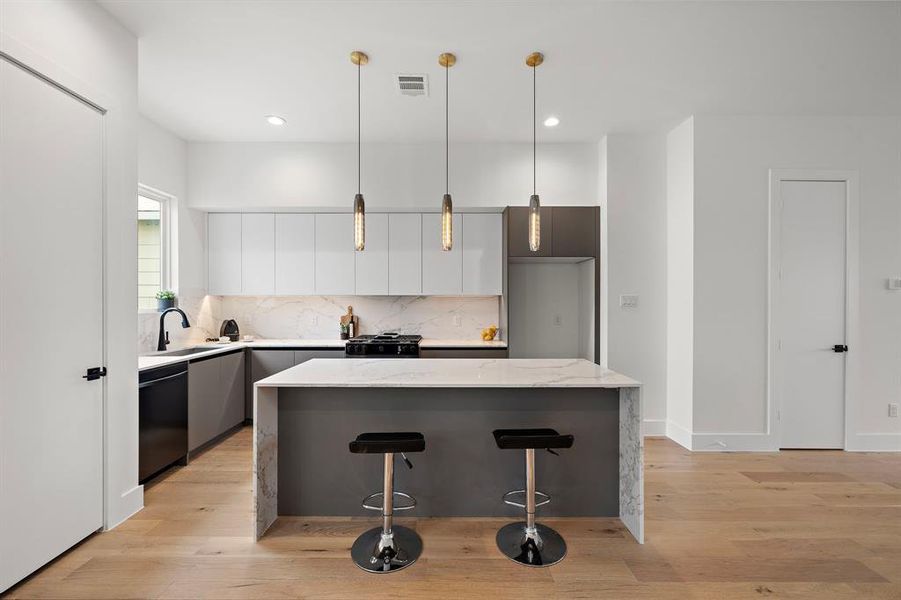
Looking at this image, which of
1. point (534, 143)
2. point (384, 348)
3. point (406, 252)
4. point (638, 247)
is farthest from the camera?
point (406, 252)

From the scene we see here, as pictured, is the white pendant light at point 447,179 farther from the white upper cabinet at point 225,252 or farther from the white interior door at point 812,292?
the white interior door at point 812,292

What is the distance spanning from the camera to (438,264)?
461cm

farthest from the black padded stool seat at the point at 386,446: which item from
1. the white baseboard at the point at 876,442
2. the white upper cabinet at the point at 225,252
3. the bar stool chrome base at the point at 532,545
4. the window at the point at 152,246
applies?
the white baseboard at the point at 876,442

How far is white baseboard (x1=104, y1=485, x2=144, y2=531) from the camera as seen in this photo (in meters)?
2.43

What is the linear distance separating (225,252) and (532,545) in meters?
4.16

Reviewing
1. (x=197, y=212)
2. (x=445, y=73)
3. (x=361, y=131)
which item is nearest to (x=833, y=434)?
(x=445, y=73)

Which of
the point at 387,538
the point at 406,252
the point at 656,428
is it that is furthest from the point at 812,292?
the point at 387,538

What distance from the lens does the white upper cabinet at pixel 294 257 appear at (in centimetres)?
462

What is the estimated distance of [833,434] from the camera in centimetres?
375

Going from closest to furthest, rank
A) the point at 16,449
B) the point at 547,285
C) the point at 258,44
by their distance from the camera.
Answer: the point at 16,449
the point at 258,44
the point at 547,285

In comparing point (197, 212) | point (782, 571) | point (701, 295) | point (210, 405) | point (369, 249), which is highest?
point (197, 212)

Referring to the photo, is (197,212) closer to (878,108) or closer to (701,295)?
(701,295)

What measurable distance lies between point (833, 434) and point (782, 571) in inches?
94.6

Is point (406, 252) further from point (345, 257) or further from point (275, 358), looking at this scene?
point (275, 358)
